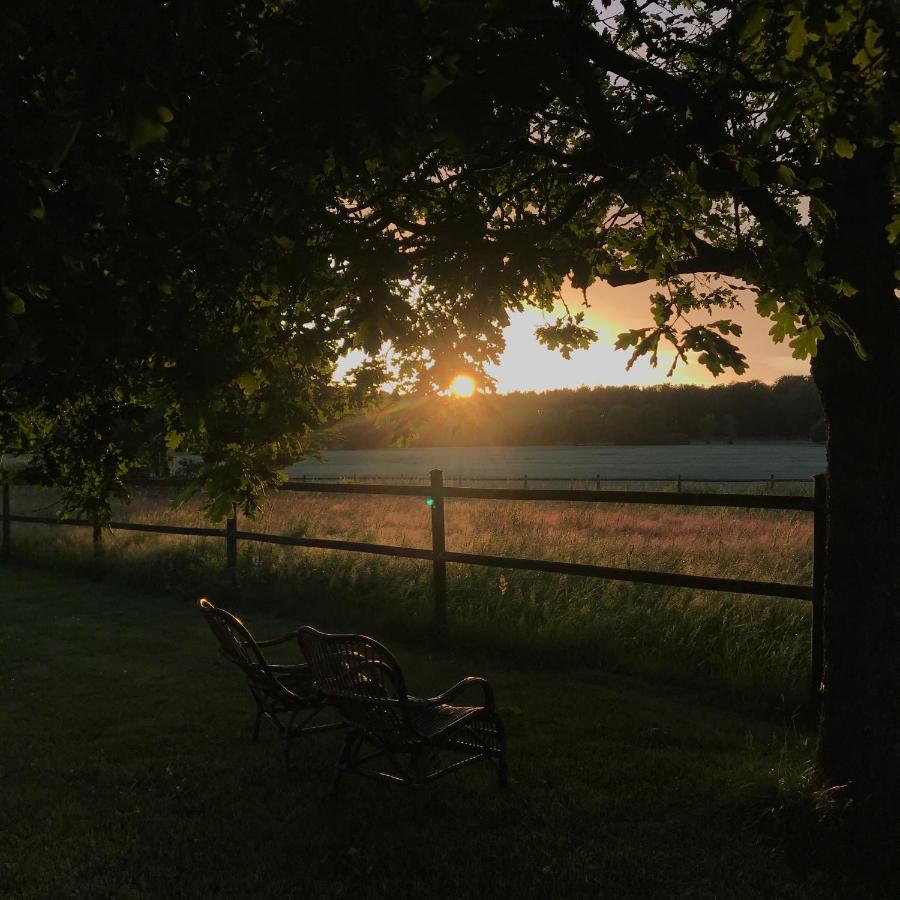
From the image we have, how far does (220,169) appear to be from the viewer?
368 cm

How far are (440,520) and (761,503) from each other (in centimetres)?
339

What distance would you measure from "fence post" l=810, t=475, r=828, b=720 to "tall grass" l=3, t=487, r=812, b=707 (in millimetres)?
221

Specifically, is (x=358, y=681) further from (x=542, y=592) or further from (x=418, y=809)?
(x=542, y=592)

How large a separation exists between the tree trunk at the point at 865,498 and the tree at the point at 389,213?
0.01m

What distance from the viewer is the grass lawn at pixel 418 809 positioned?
13.4 feet

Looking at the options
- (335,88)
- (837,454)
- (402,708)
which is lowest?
(402,708)

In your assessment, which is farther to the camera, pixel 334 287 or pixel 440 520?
pixel 440 520

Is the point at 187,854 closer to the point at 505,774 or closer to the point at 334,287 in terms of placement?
the point at 505,774

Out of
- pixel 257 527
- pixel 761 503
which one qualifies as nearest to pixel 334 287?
pixel 761 503

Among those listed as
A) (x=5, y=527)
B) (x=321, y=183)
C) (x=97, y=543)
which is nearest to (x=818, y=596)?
(x=321, y=183)

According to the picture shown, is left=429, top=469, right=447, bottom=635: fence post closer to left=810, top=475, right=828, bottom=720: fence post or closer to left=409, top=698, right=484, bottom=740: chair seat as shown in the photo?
left=810, top=475, right=828, bottom=720: fence post

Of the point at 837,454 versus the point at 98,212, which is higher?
the point at 98,212

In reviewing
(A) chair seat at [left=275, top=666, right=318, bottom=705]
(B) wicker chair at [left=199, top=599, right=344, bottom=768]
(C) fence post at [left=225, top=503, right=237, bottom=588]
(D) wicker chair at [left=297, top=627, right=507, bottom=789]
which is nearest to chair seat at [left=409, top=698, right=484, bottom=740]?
(D) wicker chair at [left=297, top=627, right=507, bottom=789]

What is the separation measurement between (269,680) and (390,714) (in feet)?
3.51
